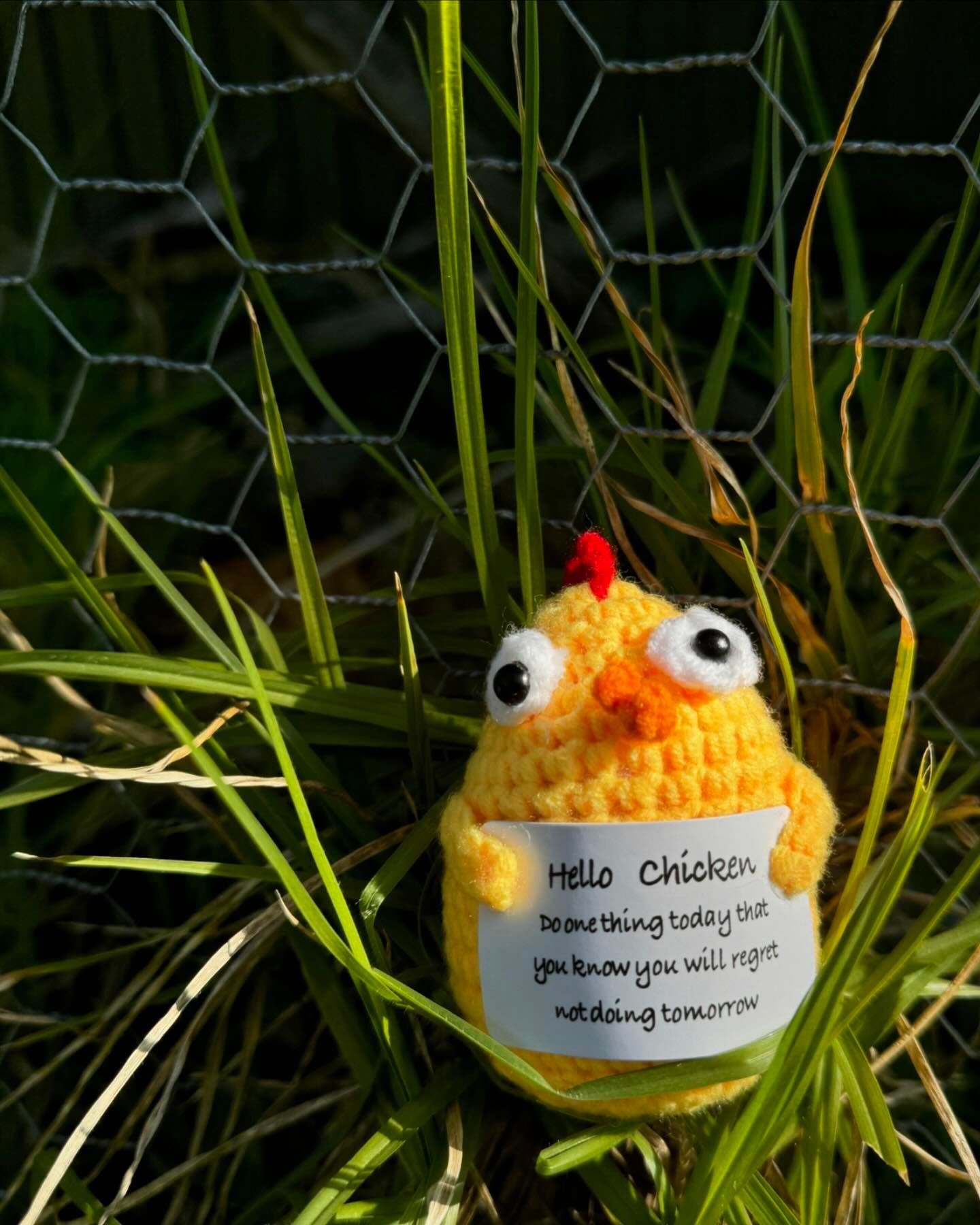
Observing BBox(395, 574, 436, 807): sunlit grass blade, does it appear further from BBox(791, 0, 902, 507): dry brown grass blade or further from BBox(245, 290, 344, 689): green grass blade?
BBox(791, 0, 902, 507): dry brown grass blade

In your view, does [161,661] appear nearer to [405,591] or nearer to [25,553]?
[405,591]

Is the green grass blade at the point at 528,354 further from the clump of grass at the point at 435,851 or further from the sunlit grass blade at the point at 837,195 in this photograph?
the sunlit grass blade at the point at 837,195

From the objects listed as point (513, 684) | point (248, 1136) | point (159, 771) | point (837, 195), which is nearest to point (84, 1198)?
point (248, 1136)

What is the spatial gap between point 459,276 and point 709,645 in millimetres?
143

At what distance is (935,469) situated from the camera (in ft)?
1.71

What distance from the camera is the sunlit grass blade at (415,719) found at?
1.33 feet

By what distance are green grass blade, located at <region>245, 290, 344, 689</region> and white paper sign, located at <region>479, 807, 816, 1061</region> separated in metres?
0.13

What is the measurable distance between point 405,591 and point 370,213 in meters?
0.20

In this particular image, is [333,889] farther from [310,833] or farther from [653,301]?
[653,301]

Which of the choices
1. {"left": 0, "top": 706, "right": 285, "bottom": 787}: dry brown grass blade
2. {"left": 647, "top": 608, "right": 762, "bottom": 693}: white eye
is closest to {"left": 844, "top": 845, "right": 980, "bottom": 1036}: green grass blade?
{"left": 647, "top": 608, "right": 762, "bottom": 693}: white eye

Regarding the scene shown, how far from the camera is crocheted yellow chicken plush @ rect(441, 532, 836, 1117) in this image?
342mm

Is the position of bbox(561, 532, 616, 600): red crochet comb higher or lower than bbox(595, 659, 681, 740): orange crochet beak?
higher

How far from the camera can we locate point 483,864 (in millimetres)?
351

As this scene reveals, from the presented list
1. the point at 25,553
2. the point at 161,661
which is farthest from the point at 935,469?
the point at 25,553
